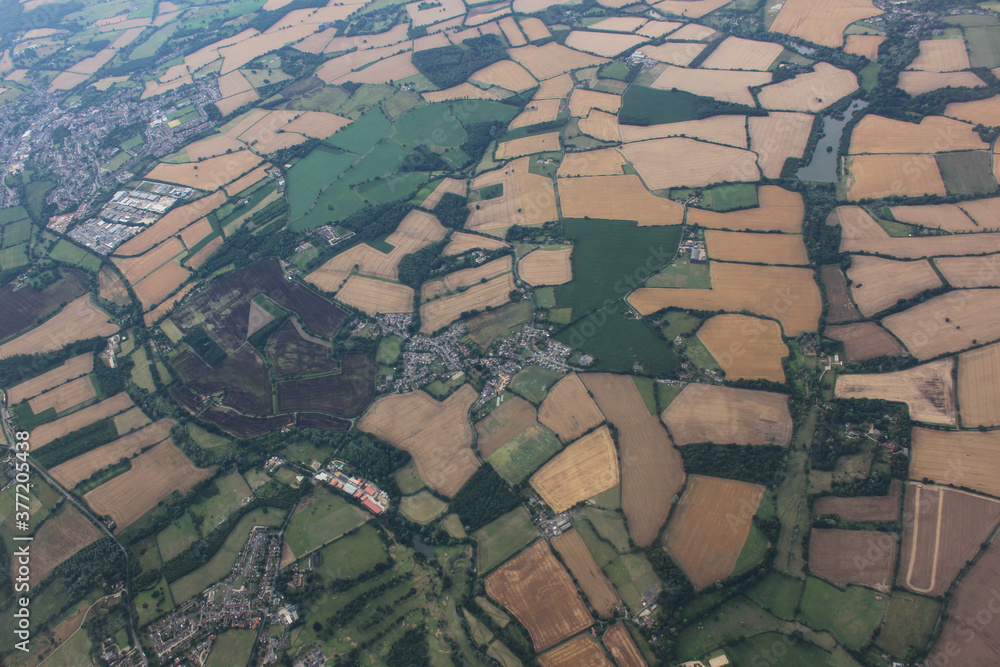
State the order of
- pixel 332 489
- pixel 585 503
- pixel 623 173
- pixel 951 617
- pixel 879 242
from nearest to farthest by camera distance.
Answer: pixel 951 617 < pixel 585 503 < pixel 332 489 < pixel 879 242 < pixel 623 173

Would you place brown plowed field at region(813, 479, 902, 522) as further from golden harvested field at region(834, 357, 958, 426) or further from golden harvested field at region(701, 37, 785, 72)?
golden harvested field at region(701, 37, 785, 72)

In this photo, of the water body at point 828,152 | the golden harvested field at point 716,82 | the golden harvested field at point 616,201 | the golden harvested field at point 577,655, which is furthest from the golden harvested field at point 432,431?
the golden harvested field at point 716,82

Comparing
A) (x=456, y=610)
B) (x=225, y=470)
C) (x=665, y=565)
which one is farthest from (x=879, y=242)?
(x=225, y=470)

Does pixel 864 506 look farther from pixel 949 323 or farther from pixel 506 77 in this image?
pixel 506 77

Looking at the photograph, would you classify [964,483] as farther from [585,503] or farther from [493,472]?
[493,472]

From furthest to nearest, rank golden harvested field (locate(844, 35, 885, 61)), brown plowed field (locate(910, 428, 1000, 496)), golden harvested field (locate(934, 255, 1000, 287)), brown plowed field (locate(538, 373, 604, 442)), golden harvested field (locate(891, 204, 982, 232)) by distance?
1. golden harvested field (locate(844, 35, 885, 61))
2. golden harvested field (locate(891, 204, 982, 232))
3. golden harvested field (locate(934, 255, 1000, 287))
4. brown plowed field (locate(538, 373, 604, 442))
5. brown plowed field (locate(910, 428, 1000, 496))

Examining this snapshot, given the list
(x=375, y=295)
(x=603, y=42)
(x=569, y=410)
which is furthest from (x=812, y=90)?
(x=375, y=295)

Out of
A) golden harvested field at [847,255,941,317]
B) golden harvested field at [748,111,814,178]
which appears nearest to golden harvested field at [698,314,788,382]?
golden harvested field at [847,255,941,317]
